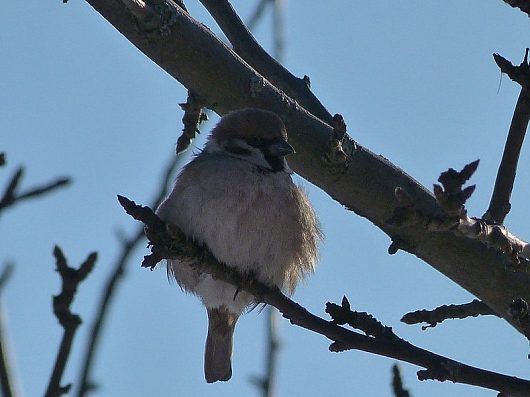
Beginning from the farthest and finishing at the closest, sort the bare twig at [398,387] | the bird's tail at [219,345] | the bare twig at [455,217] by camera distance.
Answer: the bird's tail at [219,345] < the bare twig at [398,387] < the bare twig at [455,217]

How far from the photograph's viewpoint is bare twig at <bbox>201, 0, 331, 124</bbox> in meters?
4.34

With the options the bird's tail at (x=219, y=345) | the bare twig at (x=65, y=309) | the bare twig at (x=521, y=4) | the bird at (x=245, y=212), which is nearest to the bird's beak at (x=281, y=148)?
the bird at (x=245, y=212)

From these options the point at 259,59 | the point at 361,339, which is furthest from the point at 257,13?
the point at 361,339

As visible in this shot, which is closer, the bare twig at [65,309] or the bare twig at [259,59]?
the bare twig at [65,309]

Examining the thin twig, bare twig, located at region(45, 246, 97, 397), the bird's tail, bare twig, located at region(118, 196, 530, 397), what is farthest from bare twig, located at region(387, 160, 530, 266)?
the bird's tail

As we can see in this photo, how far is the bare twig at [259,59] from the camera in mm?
4336

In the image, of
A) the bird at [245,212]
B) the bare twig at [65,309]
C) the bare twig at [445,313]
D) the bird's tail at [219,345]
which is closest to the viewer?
the bare twig at [65,309]

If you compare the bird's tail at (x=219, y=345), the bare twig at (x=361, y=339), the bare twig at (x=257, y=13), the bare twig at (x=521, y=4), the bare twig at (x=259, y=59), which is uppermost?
the bare twig at (x=257, y=13)

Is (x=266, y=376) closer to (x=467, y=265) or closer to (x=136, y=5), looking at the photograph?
(x=467, y=265)

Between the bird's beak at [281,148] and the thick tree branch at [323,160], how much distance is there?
0.05 m

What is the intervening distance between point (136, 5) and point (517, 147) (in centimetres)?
146

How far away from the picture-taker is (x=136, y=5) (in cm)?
362

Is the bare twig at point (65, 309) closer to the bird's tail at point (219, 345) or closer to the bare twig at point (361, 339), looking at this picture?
the bare twig at point (361, 339)

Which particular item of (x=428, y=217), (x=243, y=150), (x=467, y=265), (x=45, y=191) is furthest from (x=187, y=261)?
(x=243, y=150)
